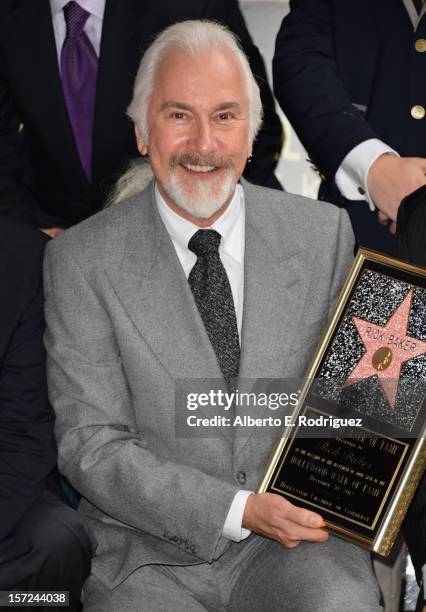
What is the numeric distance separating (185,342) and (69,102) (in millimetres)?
1188

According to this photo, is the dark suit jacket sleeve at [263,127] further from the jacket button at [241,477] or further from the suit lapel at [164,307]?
the jacket button at [241,477]

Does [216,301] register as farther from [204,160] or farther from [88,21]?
[88,21]

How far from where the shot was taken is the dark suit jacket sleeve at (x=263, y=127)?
355 centimetres

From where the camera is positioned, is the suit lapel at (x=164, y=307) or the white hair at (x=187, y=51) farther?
the white hair at (x=187, y=51)

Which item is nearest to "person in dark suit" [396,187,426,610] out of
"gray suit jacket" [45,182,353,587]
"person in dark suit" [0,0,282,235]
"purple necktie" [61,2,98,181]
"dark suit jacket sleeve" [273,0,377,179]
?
"gray suit jacket" [45,182,353,587]

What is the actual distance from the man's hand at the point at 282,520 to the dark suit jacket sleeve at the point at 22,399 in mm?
692

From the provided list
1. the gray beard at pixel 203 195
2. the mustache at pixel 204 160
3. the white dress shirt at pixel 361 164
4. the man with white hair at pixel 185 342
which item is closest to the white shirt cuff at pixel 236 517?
the man with white hair at pixel 185 342

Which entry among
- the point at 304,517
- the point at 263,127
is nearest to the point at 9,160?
the point at 263,127

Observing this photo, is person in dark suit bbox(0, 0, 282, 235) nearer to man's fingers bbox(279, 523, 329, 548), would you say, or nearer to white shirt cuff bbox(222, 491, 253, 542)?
white shirt cuff bbox(222, 491, 253, 542)

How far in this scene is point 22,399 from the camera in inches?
118

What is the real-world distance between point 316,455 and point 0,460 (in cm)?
92

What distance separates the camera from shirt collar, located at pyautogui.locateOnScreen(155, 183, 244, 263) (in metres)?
2.99

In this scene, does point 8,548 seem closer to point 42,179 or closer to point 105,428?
point 105,428

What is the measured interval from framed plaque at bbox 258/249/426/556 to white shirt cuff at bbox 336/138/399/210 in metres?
0.68
